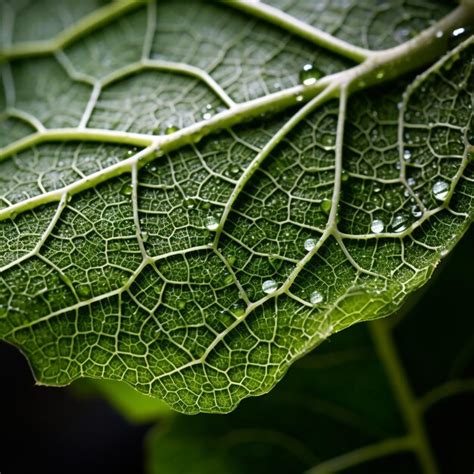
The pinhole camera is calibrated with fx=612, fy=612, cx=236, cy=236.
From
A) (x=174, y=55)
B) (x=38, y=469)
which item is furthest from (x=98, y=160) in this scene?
(x=38, y=469)

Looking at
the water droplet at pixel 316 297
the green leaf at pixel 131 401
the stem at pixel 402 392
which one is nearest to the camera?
the water droplet at pixel 316 297

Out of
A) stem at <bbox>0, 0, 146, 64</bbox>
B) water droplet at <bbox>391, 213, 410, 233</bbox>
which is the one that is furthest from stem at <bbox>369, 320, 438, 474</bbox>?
stem at <bbox>0, 0, 146, 64</bbox>

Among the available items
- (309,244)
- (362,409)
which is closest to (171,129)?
(309,244)

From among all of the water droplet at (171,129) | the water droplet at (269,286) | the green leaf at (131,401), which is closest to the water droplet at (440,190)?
the water droplet at (269,286)

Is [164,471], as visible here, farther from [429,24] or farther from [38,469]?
[429,24]

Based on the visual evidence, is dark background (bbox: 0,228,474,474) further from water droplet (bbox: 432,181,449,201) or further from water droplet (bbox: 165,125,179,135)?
water droplet (bbox: 165,125,179,135)

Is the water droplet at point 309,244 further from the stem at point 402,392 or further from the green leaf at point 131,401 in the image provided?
the green leaf at point 131,401
